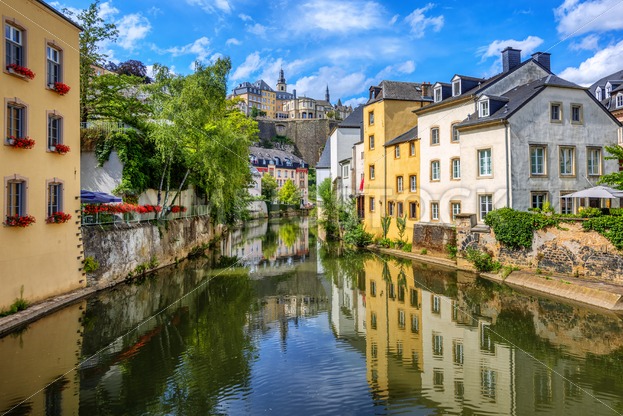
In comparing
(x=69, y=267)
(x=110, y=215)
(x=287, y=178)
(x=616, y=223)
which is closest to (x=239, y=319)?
(x=69, y=267)

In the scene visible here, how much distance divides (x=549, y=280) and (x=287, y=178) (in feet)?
259

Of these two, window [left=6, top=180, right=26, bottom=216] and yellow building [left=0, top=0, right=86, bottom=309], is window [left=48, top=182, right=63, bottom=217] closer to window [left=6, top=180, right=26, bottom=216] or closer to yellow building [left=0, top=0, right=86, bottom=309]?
yellow building [left=0, top=0, right=86, bottom=309]

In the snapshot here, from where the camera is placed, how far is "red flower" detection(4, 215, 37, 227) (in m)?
12.4

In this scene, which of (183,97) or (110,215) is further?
(183,97)

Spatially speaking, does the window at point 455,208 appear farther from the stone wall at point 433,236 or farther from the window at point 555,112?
the window at point 555,112

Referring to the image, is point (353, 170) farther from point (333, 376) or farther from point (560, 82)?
point (333, 376)

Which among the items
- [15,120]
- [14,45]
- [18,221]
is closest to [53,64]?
[14,45]

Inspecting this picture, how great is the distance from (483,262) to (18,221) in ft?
61.4

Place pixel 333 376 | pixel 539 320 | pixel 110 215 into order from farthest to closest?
1. pixel 110 215
2. pixel 539 320
3. pixel 333 376

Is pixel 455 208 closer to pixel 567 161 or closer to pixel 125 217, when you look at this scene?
pixel 567 161

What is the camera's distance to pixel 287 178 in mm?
94250

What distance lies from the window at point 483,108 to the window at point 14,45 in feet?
66.2

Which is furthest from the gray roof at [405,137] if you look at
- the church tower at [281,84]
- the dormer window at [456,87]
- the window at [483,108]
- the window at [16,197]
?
the church tower at [281,84]

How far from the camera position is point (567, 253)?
17.5m
